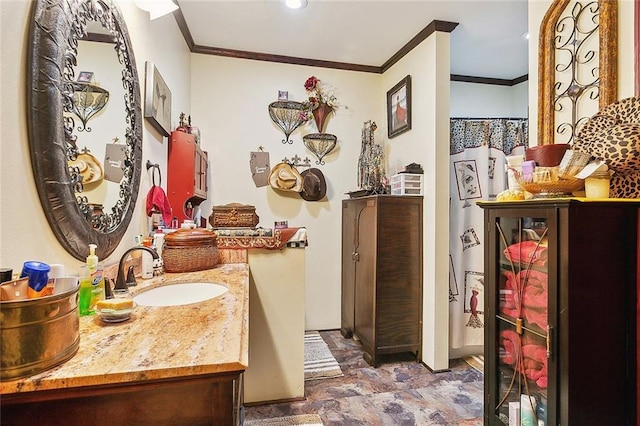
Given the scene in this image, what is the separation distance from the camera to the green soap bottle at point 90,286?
1009 millimetres

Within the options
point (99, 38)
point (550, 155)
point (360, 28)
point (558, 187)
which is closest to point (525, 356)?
point (558, 187)

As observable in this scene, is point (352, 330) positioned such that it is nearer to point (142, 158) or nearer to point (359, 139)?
point (359, 139)

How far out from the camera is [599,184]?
3.96 ft

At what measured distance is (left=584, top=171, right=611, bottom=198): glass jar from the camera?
1.20 m

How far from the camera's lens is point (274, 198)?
3.33m

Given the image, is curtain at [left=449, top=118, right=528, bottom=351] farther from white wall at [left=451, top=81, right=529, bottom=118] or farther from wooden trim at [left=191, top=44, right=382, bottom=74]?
wooden trim at [left=191, top=44, right=382, bottom=74]

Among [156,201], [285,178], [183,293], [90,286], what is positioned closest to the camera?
A: [90,286]

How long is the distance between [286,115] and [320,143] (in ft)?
1.47

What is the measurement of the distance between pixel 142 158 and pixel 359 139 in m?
2.30

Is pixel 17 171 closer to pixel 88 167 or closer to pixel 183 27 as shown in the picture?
pixel 88 167

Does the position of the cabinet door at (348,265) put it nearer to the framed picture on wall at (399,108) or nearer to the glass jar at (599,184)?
the framed picture on wall at (399,108)

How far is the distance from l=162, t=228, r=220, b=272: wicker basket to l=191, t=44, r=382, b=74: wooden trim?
2.21 meters

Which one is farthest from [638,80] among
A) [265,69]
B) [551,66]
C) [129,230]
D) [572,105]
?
[265,69]

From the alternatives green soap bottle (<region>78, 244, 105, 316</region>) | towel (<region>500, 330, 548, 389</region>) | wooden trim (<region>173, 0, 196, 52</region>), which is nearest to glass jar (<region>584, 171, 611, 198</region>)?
towel (<region>500, 330, 548, 389</region>)
